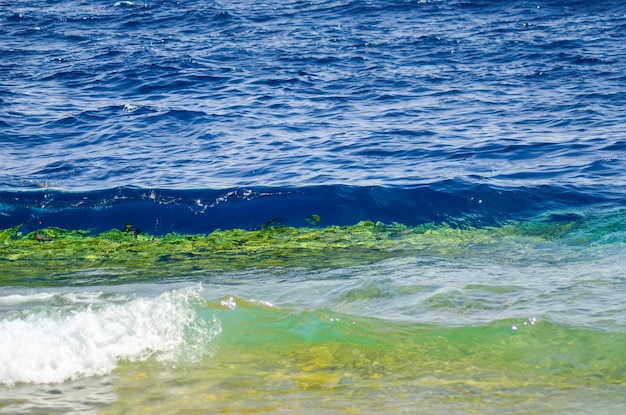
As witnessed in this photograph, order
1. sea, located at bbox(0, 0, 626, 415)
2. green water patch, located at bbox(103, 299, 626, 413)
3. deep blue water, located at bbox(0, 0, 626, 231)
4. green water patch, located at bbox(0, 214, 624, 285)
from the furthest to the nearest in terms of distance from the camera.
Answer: deep blue water, located at bbox(0, 0, 626, 231) < green water patch, located at bbox(0, 214, 624, 285) < sea, located at bbox(0, 0, 626, 415) < green water patch, located at bbox(103, 299, 626, 413)

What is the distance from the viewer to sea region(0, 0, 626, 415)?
16.5 ft

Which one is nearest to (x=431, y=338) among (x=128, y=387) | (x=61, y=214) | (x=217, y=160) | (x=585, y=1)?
(x=128, y=387)

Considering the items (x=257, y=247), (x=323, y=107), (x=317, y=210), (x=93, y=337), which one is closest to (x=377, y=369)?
(x=93, y=337)

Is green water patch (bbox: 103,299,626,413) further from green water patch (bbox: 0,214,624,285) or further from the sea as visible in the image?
green water patch (bbox: 0,214,624,285)

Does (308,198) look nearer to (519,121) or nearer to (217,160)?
(217,160)

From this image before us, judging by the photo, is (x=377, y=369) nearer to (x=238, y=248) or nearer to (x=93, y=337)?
(x=93, y=337)

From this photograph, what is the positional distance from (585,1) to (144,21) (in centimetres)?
1311

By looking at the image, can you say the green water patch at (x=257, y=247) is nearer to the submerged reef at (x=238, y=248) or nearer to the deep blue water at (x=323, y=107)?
the submerged reef at (x=238, y=248)

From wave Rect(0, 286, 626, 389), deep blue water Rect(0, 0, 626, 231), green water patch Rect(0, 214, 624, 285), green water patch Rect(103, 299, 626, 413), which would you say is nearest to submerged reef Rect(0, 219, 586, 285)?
green water patch Rect(0, 214, 624, 285)

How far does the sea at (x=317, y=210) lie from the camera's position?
5027 millimetres

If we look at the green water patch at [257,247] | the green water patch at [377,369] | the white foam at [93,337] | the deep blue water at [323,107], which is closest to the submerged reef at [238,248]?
the green water patch at [257,247]

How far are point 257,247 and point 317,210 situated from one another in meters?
1.84

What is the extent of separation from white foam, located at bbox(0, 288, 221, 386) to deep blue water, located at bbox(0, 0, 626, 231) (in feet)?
15.6

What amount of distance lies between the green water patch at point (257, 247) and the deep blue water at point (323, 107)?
2.28 feet
